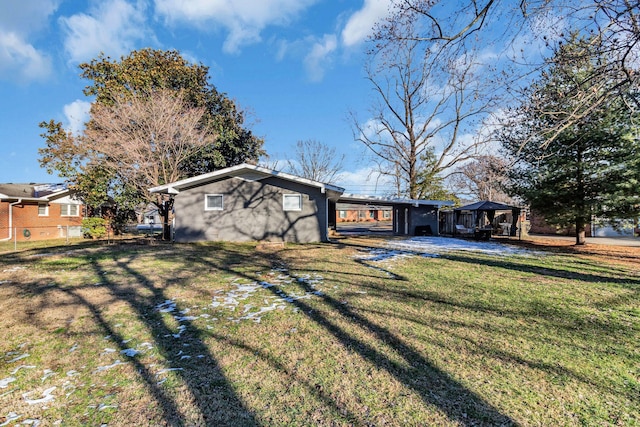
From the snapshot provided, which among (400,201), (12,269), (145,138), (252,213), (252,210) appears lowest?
(12,269)

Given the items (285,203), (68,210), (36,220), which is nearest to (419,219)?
(285,203)

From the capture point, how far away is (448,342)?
3.32 meters

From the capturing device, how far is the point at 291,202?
1352 cm

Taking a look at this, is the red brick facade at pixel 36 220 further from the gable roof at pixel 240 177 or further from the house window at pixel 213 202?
the house window at pixel 213 202

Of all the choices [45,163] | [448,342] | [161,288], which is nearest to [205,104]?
[45,163]

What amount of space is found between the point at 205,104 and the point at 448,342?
778 inches

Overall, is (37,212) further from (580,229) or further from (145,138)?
(580,229)

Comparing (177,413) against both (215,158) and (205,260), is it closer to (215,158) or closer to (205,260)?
A: (205,260)

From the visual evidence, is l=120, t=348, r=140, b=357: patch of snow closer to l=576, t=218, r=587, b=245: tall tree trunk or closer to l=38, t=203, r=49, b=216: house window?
l=576, t=218, r=587, b=245: tall tree trunk

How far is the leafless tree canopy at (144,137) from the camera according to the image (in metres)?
14.8

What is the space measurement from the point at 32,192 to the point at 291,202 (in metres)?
Result: 19.6

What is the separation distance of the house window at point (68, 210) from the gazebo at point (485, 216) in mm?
26063

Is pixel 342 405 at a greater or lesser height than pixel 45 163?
lesser

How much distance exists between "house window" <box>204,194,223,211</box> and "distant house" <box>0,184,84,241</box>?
9.14m
